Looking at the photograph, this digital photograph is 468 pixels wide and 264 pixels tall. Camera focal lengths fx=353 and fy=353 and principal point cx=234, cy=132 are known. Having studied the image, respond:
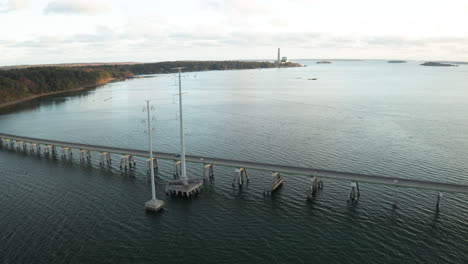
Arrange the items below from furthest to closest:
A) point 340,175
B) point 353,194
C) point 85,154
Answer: point 85,154 → point 340,175 → point 353,194

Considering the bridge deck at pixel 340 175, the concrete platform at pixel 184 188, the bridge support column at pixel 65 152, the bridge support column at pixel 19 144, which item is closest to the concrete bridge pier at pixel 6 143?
the bridge support column at pixel 19 144

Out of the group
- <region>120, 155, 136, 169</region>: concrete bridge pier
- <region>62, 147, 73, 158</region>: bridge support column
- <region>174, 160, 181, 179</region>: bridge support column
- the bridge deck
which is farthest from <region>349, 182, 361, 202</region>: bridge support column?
<region>62, 147, 73, 158</region>: bridge support column

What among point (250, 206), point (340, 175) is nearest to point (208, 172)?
point (250, 206)

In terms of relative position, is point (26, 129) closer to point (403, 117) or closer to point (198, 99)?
point (198, 99)

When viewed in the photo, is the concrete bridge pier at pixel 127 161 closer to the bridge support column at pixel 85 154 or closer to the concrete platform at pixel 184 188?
the bridge support column at pixel 85 154

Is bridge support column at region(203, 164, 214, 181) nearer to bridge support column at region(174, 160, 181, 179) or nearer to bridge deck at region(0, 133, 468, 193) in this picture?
bridge deck at region(0, 133, 468, 193)

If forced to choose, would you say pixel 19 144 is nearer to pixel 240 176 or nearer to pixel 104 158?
pixel 104 158
